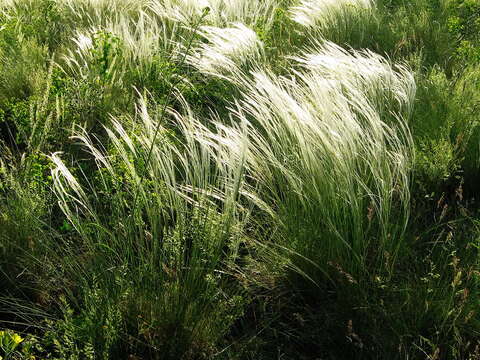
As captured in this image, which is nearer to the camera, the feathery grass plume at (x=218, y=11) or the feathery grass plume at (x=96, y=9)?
the feathery grass plume at (x=218, y=11)

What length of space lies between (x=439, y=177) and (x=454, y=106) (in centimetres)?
57

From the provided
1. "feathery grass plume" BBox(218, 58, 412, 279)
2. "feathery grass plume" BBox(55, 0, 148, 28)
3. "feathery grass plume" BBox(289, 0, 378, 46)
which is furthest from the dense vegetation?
"feathery grass plume" BBox(55, 0, 148, 28)

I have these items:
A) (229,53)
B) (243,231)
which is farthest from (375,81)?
(243,231)

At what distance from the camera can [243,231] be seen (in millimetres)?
1912

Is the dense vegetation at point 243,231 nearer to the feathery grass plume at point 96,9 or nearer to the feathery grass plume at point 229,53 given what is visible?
the feathery grass plume at point 229,53

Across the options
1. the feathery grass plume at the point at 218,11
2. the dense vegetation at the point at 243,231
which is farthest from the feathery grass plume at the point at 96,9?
the dense vegetation at the point at 243,231

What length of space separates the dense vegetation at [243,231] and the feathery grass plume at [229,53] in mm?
39

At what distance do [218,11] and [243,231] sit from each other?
2543 mm

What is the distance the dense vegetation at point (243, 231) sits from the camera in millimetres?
1559

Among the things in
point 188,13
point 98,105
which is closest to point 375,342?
point 98,105

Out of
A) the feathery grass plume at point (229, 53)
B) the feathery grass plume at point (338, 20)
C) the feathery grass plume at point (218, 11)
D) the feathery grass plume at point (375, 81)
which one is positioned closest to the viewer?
the feathery grass plume at point (375, 81)

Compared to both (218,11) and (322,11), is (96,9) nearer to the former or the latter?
(218,11)

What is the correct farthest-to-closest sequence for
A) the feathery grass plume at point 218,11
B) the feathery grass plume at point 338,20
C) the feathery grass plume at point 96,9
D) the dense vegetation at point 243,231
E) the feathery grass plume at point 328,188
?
the feathery grass plume at point 96,9 < the feathery grass plume at point 338,20 < the feathery grass plume at point 218,11 < the feathery grass plume at point 328,188 < the dense vegetation at point 243,231

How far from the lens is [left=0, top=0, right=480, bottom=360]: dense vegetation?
1.56 meters
